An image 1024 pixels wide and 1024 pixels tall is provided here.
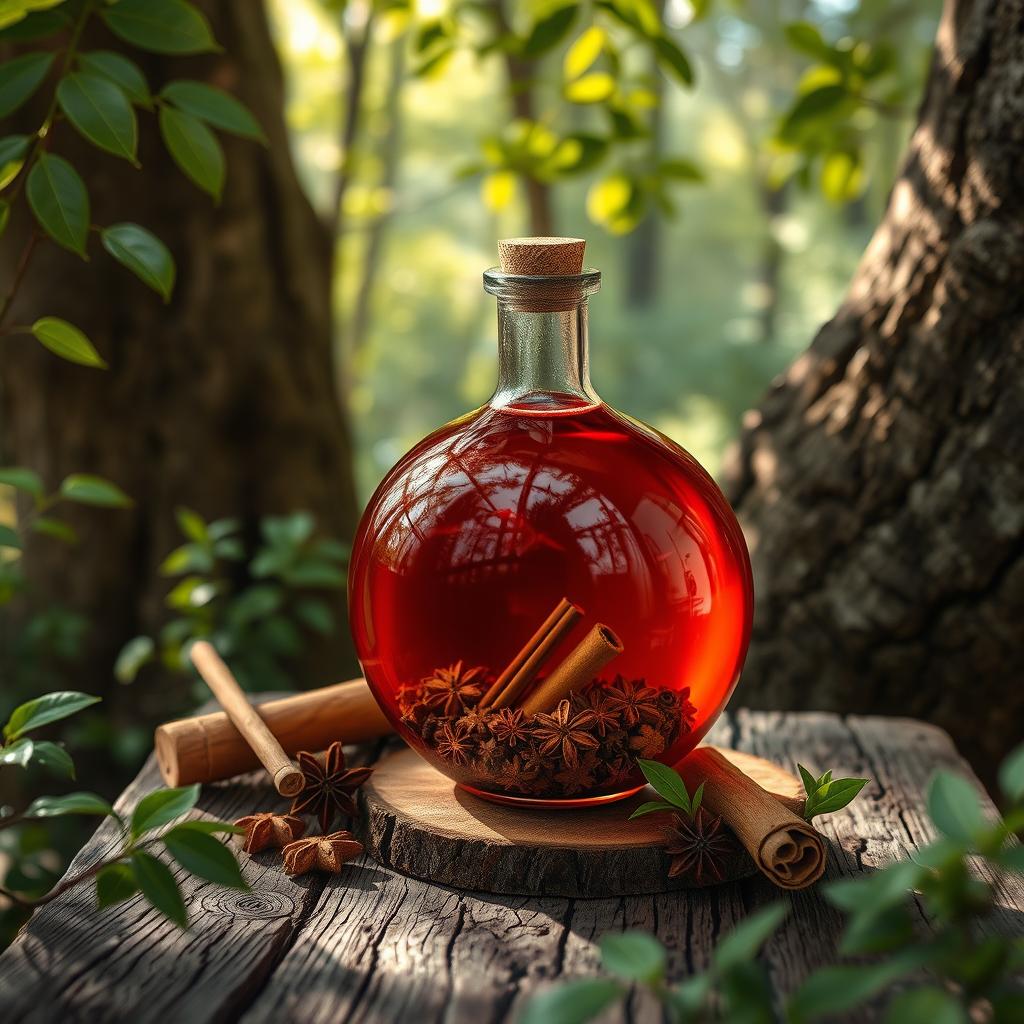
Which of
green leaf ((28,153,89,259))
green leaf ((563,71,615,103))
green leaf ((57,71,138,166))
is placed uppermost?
green leaf ((563,71,615,103))

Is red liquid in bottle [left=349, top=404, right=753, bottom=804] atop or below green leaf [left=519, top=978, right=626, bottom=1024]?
atop

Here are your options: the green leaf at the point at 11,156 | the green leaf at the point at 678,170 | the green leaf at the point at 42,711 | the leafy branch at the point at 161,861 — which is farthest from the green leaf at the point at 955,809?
the green leaf at the point at 678,170

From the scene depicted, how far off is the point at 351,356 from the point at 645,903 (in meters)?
4.80

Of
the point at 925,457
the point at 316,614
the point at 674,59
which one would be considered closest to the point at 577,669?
the point at 925,457

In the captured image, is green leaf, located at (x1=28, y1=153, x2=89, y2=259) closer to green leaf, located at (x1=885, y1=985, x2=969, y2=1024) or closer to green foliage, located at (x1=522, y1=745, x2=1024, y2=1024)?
green foliage, located at (x1=522, y1=745, x2=1024, y2=1024)

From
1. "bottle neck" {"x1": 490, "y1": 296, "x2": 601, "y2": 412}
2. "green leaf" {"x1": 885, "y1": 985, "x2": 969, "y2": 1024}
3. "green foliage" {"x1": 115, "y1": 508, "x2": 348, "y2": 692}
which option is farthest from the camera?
"green foliage" {"x1": 115, "y1": 508, "x2": 348, "y2": 692}

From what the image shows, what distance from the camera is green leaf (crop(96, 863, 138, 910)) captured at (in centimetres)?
94

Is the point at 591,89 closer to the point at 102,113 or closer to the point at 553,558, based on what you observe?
the point at 102,113

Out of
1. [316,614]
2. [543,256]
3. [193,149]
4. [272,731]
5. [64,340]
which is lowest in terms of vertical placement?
[316,614]

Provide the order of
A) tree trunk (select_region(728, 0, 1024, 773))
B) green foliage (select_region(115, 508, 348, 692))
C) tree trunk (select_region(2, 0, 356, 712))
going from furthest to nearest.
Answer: tree trunk (select_region(2, 0, 356, 712)) < green foliage (select_region(115, 508, 348, 692)) < tree trunk (select_region(728, 0, 1024, 773))

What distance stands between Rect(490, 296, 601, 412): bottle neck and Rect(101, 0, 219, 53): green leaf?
1.59 ft

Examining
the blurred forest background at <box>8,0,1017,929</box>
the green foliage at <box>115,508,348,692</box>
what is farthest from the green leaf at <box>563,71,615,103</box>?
the green foliage at <box>115,508,348,692</box>

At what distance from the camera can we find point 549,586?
1.08 meters

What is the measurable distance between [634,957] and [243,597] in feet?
5.60
